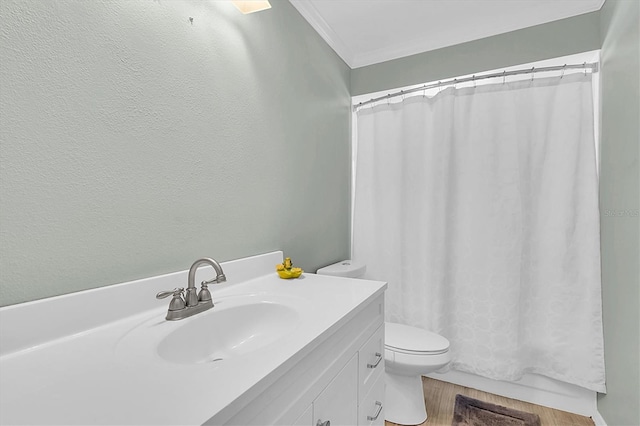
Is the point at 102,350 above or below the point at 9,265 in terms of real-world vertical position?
below

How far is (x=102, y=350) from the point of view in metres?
0.69

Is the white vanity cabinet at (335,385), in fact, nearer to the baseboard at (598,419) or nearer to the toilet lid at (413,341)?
the toilet lid at (413,341)

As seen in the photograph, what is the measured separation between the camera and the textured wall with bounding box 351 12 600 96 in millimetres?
1810

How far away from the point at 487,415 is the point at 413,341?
0.67m

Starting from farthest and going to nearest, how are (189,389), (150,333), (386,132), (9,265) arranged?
(386,132) → (150,333) → (9,265) → (189,389)

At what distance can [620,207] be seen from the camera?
144 cm

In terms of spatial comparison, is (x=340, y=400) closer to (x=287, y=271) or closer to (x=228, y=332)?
(x=228, y=332)

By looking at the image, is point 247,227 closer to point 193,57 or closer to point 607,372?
point 193,57

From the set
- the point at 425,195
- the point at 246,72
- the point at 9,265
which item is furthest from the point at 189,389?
the point at 425,195

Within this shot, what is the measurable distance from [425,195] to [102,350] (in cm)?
192

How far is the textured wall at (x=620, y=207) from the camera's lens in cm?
129

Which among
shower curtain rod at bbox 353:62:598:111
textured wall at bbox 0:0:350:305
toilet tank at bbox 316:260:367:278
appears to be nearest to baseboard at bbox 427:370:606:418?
toilet tank at bbox 316:260:367:278

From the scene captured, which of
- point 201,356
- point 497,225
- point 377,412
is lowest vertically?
point 377,412

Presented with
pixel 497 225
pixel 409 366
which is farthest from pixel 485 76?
pixel 409 366
